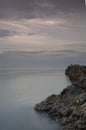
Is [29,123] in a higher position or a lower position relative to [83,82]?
lower

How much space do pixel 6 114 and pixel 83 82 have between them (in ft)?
45.8

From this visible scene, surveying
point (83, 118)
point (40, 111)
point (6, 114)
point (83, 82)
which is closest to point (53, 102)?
point (40, 111)

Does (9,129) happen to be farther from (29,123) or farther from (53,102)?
(53,102)

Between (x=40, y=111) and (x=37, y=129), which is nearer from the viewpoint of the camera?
(x=37, y=129)

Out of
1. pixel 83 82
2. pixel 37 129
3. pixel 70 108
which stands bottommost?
pixel 37 129

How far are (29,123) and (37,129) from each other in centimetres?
409

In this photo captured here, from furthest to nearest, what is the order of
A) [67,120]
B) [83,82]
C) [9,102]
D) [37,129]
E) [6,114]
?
[9,102] < [6,114] < [83,82] < [37,129] < [67,120]

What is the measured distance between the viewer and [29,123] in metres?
41.9

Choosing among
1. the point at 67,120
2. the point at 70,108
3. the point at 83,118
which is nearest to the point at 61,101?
the point at 70,108

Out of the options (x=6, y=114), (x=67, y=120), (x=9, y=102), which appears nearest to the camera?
(x=67, y=120)

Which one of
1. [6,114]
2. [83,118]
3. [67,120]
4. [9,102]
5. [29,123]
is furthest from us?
[9,102]

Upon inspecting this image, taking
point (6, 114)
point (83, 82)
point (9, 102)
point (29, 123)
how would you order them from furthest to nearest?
point (9, 102)
point (6, 114)
point (83, 82)
point (29, 123)

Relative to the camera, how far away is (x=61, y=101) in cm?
4328

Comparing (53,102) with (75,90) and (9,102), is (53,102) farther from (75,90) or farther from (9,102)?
(9,102)
